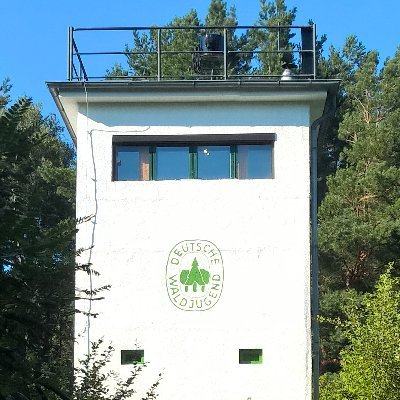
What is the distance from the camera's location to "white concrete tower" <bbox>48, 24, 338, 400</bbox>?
14.7 m

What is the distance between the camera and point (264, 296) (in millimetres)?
14828

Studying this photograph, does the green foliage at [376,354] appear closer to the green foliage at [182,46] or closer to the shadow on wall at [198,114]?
the shadow on wall at [198,114]

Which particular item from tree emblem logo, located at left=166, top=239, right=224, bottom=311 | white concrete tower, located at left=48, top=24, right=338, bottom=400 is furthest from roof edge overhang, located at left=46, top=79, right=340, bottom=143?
tree emblem logo, located at left=166, top=239, right=224, bottom=311

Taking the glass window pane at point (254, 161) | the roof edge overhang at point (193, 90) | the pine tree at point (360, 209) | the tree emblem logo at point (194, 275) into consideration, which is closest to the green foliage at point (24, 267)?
the tree emblem logo at point (194, 275)

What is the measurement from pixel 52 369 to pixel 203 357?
19.7 ft

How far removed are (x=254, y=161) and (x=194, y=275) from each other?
7.40 feet

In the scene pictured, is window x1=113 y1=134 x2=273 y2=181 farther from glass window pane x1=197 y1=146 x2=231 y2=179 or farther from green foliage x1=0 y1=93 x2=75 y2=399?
green foliage x1=0 y1=93 x2=75 y2=399

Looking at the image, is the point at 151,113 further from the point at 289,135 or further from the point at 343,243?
the point at 343,243

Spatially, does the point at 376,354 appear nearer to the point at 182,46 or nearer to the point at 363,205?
the point at 363,205

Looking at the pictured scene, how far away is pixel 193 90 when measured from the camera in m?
15.2

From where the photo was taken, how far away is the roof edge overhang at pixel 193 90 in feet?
49.7

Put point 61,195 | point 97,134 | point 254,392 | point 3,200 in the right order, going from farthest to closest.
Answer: point 61,195 < point 97,134 < point 254,392 < point 3,200

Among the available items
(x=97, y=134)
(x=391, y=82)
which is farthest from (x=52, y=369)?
(x=391, y=82)

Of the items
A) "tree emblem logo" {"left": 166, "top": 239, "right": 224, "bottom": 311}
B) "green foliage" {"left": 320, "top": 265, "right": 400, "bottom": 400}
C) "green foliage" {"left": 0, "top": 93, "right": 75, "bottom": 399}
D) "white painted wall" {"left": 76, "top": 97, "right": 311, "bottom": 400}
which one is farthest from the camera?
"tree emblem logo" {"left": 166, "top": 239, "right": 224, "bottom": 311}
